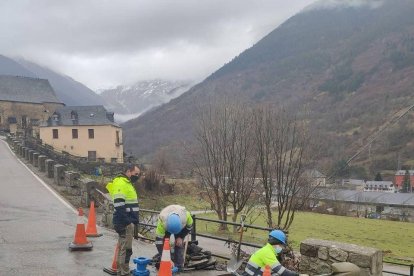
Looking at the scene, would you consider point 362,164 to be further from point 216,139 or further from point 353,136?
point 216,139

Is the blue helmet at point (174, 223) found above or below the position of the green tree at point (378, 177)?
above

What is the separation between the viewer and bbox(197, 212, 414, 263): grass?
97.7ft

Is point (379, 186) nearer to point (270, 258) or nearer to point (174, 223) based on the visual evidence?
point (174, 223)

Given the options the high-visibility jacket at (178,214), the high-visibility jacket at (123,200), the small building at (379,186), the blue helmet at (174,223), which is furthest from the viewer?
the small building at (379,186)

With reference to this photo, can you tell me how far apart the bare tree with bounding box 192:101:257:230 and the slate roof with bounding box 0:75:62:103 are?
6074cm

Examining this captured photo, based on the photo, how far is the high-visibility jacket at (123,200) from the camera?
25.8 ft

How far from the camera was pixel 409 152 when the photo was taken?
118m

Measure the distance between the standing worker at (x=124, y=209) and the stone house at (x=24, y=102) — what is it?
69.1 meters

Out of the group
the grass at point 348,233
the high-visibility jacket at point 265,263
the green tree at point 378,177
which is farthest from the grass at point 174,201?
the green tree at point 378,177

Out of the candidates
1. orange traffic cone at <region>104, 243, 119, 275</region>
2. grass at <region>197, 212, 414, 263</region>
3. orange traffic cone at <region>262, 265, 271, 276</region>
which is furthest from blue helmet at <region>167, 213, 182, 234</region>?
grass at <region>197, 212, 414, 263</region>

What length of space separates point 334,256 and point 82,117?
6397cm

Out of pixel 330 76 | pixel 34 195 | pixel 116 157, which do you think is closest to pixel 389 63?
pixel 330 76

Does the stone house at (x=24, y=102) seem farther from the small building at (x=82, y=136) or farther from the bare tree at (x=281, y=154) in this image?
the bare tree at (x=281, y=154)

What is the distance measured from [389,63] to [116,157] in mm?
155264
